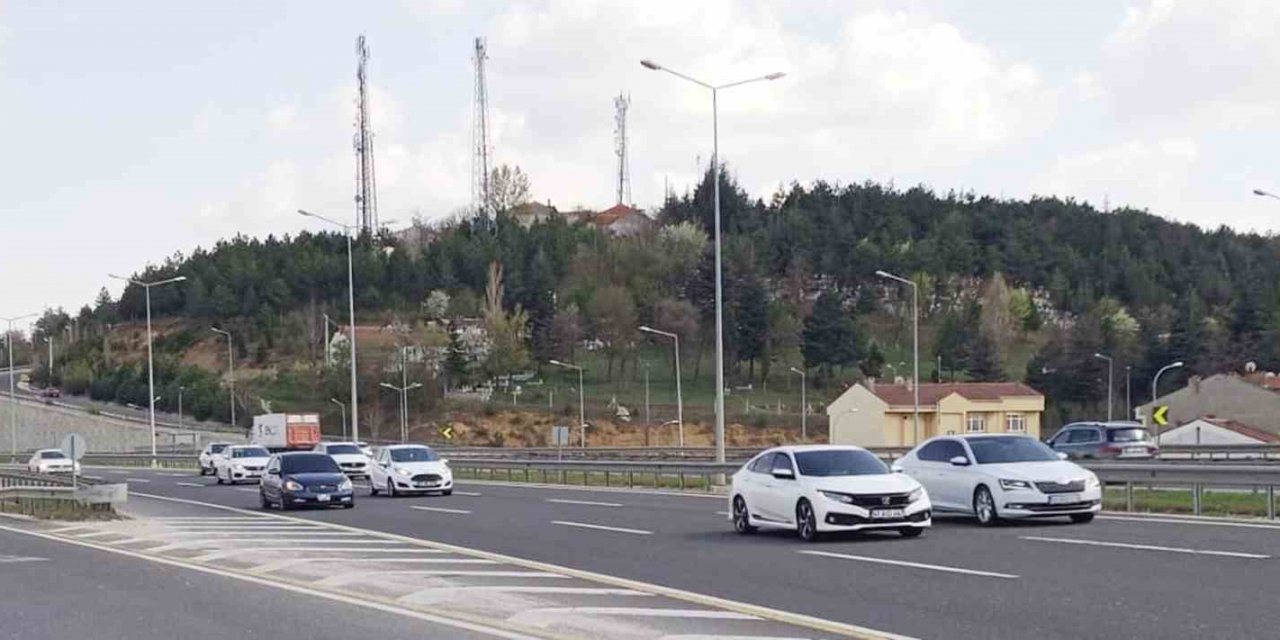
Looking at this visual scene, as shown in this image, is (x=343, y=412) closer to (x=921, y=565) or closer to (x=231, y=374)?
(x=231, y=374)

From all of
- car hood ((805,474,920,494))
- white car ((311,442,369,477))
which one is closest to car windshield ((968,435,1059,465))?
car hood ((805,474,920,494))

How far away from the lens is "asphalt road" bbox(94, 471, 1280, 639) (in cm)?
1414

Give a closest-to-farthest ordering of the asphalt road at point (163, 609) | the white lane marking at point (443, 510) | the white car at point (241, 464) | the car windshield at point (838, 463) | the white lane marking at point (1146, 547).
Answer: the asphalt road at point (163, 609)
the white lane marking at point (1146, 547)
the car windshield at point (838, 463)
the white lane marking at point (443, 510)
the white car at point (241, 464)

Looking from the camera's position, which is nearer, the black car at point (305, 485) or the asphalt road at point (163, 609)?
the asphalt road at point (163, 609)

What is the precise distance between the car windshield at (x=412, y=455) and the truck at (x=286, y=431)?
37858 millimetres

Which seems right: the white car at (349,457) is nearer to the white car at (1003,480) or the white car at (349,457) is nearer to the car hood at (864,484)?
the white car at (1003,480)

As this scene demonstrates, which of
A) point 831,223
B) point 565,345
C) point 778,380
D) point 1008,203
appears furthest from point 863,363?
point 1008,203

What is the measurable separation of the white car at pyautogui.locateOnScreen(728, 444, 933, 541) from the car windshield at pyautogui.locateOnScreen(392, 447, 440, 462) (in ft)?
63.6

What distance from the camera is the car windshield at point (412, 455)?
142ft

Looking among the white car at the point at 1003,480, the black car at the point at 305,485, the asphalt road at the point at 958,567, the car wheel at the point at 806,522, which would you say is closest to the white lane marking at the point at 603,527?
the asphalt road at the point at 958,567

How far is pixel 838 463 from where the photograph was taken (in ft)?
78.7

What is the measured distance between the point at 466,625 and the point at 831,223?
140 metres

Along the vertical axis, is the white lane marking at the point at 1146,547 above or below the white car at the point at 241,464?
above

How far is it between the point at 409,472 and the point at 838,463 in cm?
2041
